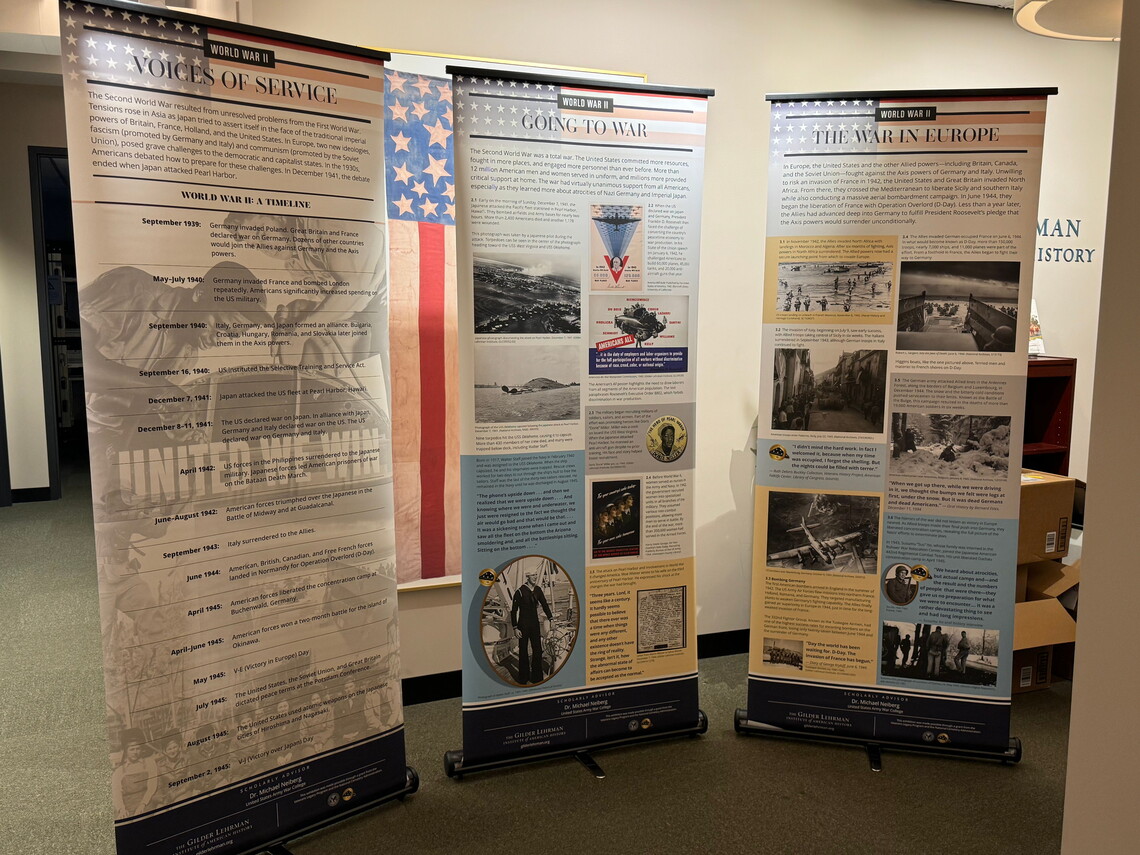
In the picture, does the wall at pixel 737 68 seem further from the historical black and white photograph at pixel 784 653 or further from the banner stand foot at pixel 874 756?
the banner stand foot at pixel 874 756

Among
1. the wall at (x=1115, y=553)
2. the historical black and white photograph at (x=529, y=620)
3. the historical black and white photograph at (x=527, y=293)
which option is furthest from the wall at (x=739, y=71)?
the wall at (x=1115, y=553)

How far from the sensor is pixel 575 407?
2629mm

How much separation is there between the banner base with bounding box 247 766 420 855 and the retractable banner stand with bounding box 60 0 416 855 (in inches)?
0.5

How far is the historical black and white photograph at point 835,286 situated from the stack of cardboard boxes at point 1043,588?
3.62ft

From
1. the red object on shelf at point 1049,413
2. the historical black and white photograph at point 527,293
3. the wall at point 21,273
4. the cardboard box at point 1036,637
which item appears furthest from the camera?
the wall at point 21,273

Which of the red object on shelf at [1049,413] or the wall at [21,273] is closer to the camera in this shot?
the red object on shelf at [1049,413]

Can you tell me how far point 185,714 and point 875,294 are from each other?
235cm

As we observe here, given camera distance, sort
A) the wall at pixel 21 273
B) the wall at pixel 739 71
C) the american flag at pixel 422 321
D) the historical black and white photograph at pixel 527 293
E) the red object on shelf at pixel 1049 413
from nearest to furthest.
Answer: the historical black and white photograph at pixel 527 293, the american flag at pixel 422 321, the wall at pixel 739 71, the red object on shelf at pixel 1049 413, the wall at pixel 21 273

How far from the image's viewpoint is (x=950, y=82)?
11.6 feet

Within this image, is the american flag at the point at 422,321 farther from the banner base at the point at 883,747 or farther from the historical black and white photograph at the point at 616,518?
the banner base at the point at 883,747

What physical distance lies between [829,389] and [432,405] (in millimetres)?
1376

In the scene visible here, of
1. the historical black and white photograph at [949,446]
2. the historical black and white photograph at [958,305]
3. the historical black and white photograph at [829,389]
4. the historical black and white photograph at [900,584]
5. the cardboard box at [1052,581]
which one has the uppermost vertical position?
the historical black and white photograph at [958,305]

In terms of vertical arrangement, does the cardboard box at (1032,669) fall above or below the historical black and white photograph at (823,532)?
below

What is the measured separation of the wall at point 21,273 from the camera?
5855 mm
